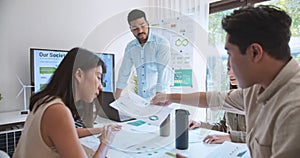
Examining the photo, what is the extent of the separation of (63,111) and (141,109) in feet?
1.67

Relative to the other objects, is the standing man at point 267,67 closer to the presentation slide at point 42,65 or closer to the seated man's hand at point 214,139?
the seated man's hand at point 214,139

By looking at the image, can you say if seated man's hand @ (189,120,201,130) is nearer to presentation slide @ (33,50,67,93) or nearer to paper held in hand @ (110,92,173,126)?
paper held in hand @ (110,92,173,126)

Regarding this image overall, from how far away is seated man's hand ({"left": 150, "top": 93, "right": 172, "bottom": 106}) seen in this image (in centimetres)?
131

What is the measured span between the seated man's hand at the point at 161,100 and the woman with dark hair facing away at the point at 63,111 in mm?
276

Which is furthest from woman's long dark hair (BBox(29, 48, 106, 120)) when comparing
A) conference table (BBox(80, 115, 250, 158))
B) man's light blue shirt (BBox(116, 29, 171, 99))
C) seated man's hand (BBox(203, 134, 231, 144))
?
seated man's hand (BBox(203, 134, 231, 144))

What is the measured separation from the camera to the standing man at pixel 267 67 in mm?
598

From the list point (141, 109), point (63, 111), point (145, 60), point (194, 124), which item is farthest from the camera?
point (145, 60)

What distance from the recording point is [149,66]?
1.57 meters

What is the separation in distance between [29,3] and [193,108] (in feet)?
7.34

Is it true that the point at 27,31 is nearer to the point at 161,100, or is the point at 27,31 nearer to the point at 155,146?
the point at 161,100

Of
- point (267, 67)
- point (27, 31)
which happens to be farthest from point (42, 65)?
point (267, 67)

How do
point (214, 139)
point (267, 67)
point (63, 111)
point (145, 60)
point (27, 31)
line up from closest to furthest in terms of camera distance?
point (267, 67) < point (63, 111) < point (214, 139) < point (145, 60) < point (27, 31)

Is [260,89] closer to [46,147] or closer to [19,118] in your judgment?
[46,147]

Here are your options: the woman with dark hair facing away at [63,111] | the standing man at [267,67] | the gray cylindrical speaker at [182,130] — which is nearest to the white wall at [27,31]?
the woman with dark hair facing away at [63,111]
